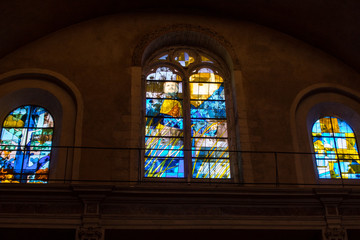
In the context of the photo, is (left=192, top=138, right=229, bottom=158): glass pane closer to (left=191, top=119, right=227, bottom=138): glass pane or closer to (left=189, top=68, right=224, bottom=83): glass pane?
(left=191, top=119, right=227, bottom=138): glass pane

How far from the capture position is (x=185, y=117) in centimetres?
1072

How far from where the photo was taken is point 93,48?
10867mm

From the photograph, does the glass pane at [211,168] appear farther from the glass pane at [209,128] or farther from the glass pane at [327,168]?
the glass pane at [327,168]

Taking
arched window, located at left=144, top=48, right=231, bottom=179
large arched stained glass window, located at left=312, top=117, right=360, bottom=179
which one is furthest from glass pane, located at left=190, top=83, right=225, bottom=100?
large arched stained glass window, located at left=312, top=117, right=360, bottom=179

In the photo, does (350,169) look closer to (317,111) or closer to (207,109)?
(317,111)

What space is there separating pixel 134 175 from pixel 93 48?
307 cm

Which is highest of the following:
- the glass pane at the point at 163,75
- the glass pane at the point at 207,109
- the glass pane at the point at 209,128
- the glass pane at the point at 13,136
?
the glass pane at the point at 163,75

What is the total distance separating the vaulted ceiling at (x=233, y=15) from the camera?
10.3 m

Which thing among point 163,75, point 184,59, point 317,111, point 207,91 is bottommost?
point 317,111

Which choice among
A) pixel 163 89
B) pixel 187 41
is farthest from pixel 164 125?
pixel 187 41

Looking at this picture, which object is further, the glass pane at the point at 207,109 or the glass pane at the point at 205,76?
the glass pane at the point at 205,76

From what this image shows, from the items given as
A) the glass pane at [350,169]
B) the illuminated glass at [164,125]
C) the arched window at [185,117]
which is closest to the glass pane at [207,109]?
the arched window at [185,117]

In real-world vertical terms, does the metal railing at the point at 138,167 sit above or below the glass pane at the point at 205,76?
below

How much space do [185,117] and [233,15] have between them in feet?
8.77
